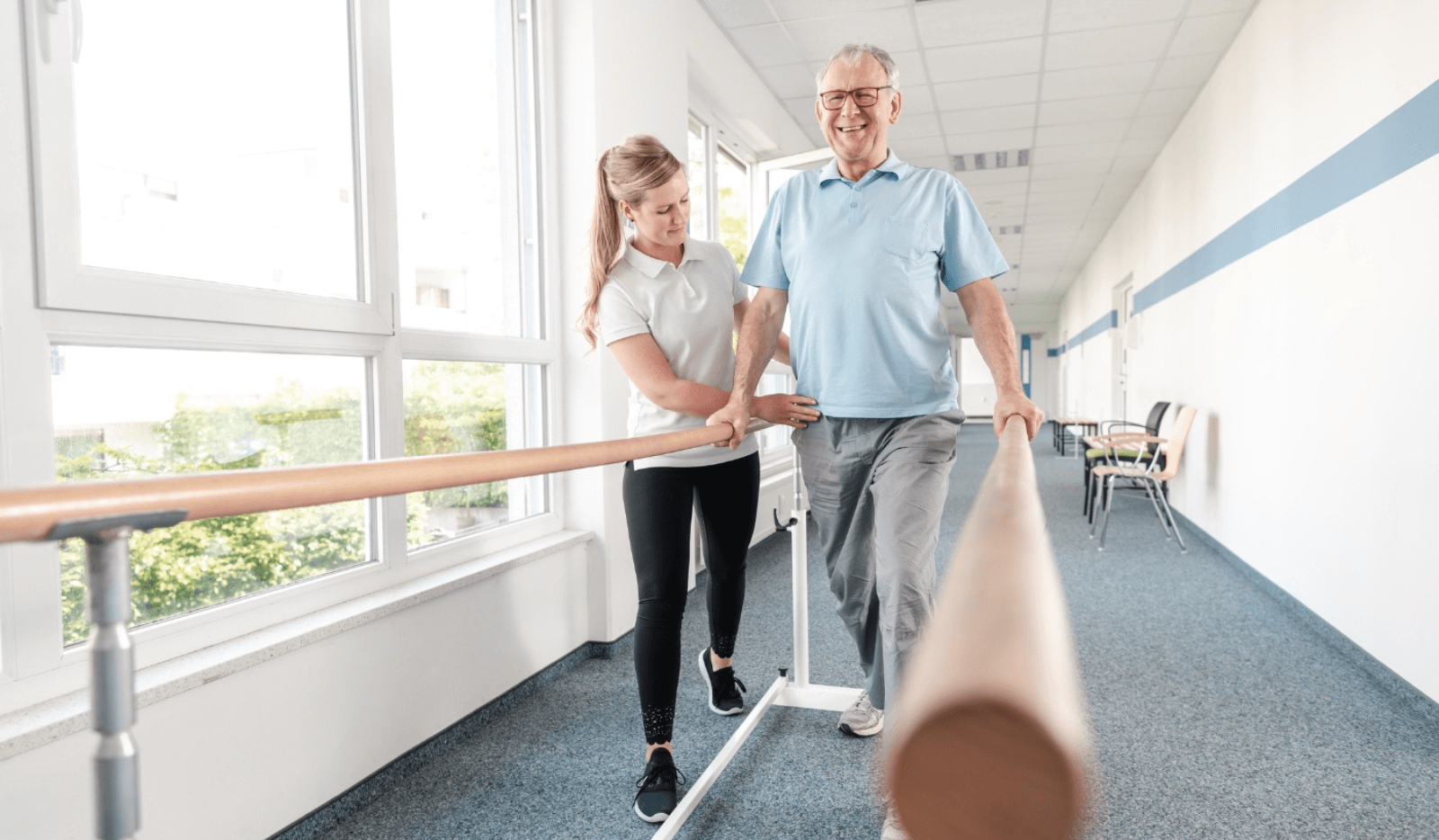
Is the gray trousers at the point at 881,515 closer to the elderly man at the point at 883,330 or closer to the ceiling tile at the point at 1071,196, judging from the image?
the elderly man at the point at 883,330

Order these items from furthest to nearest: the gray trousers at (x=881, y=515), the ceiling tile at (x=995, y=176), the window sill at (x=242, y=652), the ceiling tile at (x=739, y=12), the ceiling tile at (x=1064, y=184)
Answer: the ceiling tile at (x=1064, y=184)
the ceiling tile at (x=995, y=176)
the ceiling tile at (x=739, y=12)
the gray trousers at (x=881, y=515)
the window sill at (x=242, y=652)

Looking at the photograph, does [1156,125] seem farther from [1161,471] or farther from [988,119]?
[1161,471]

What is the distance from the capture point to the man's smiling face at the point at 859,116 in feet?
5.95

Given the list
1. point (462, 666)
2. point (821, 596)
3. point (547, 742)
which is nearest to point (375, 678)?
point (462, 666)

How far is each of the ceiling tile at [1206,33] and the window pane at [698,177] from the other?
8.35 feet

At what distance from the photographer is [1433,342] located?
2.49 metres

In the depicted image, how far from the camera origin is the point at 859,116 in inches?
72.8

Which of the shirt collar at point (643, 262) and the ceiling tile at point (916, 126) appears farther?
the ceiling tile at point (916, 126)

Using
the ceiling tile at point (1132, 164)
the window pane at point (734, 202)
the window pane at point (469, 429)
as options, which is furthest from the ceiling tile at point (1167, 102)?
the window pane at point (469, 429)

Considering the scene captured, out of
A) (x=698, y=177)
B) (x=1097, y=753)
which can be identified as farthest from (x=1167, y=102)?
(x=1097, y=753)

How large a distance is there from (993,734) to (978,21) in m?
4.84

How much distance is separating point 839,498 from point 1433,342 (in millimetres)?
1873

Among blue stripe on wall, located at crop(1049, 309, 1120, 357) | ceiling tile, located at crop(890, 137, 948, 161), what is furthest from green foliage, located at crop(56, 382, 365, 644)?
blue stripe on wall, located at crop(1049, 309, 1120, 357)

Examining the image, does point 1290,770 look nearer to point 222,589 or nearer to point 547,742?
point 547,742
